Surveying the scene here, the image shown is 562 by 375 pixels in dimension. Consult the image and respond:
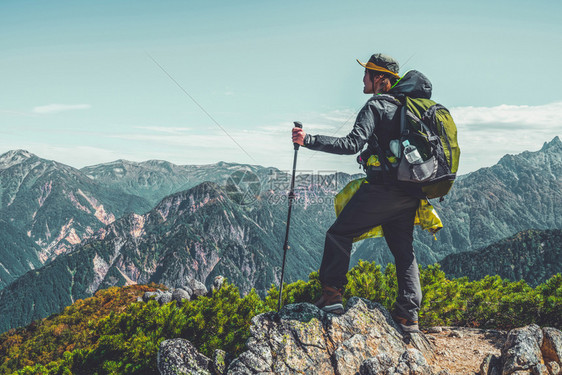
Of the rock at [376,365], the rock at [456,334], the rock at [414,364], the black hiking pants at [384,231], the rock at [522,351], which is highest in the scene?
the black hiking pants at [384,231]

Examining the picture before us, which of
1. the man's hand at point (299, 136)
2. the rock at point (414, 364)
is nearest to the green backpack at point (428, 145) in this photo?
the man's hand at point (299, 136)

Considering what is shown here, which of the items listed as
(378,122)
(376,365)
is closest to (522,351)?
(376,365)

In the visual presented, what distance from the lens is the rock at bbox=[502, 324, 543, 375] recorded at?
227 inches

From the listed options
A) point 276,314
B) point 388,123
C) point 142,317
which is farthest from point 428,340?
point 142,317

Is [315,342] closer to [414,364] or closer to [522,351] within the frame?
[414,364]

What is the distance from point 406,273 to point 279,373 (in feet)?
9.84

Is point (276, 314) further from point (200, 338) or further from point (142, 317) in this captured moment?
point (142, 317)

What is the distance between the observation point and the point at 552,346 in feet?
20.4

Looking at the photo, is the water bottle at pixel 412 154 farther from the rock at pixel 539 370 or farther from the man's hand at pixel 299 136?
the rock at pixel 539 370

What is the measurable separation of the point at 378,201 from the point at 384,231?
1.04m

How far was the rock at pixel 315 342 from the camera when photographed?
623 centimetres

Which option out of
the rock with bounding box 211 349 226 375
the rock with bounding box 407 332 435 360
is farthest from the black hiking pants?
the rock with bounding box 211 349 226 375

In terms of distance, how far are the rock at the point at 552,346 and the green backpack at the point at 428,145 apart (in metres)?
3.36

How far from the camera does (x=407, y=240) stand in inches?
273
